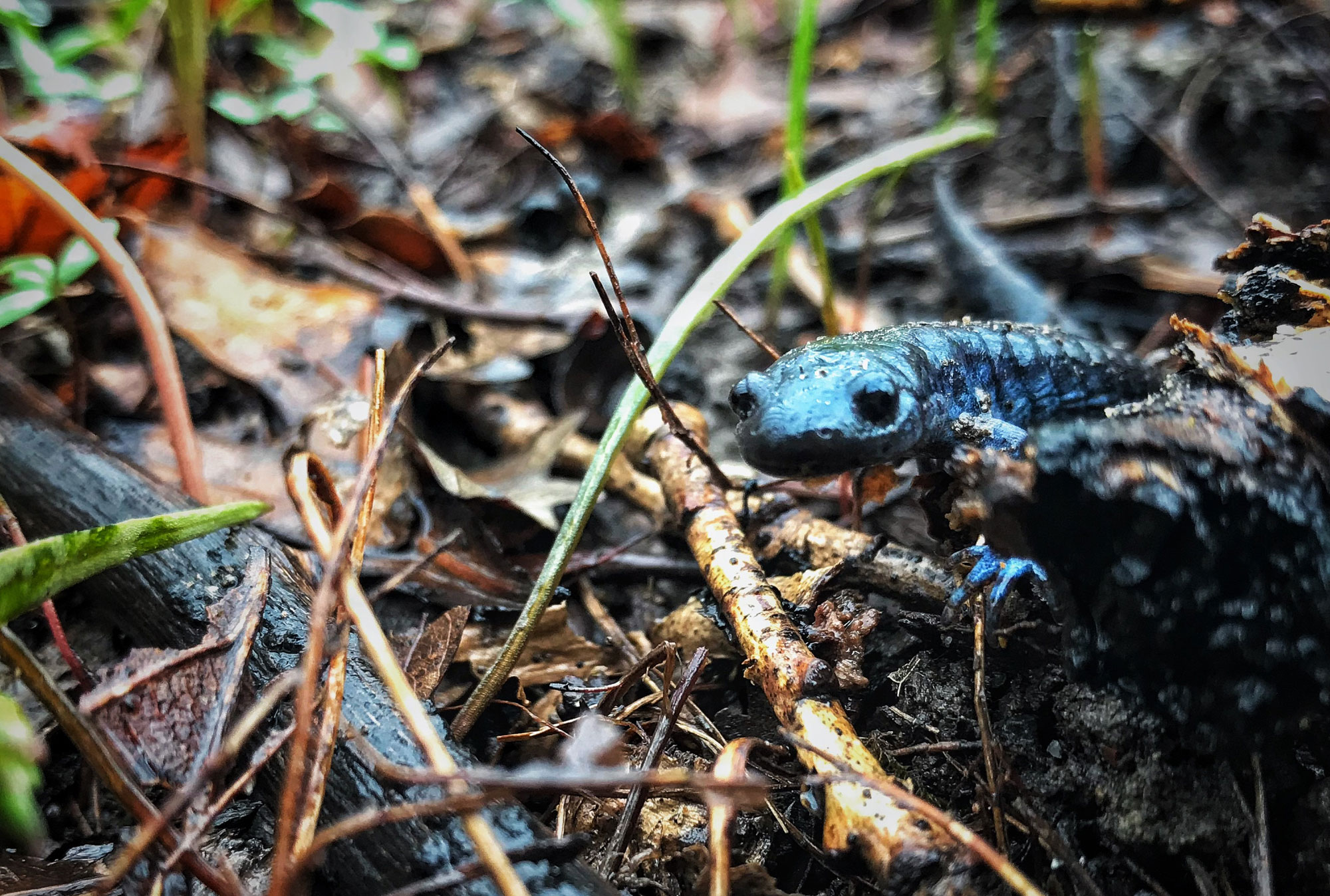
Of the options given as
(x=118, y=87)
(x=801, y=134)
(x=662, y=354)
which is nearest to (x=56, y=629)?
(x=662, y=354)

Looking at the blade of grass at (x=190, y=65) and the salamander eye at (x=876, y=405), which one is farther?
the blade of grass at (x=190, y=65)

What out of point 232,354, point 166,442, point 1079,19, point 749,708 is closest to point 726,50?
point 1079,19

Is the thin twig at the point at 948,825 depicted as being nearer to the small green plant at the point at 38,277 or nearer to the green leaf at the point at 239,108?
the small green plant at the point at 38,277

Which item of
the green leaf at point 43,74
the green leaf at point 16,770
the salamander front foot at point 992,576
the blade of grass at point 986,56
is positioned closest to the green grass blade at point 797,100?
the blade of grass at point 986,56

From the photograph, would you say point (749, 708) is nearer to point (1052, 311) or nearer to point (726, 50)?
point (1052, 311)

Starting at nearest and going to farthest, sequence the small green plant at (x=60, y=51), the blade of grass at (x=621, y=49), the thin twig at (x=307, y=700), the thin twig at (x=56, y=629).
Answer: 1. the thin twig at (x=307, y=700)
2. the thin twig at (x=56, y=629)
3. the small green plant at (x=60, y=51)
4. the blade of grass at (x=621, y=49)

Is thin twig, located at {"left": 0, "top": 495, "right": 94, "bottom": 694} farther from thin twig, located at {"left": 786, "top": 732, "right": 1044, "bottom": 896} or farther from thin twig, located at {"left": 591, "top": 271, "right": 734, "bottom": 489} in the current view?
thin twig, located at {"left": 786, "top": 732, "right": 1044, "bottom": 896}

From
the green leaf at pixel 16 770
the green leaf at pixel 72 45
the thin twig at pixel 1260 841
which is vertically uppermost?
the green leaf at pixel 72 45
